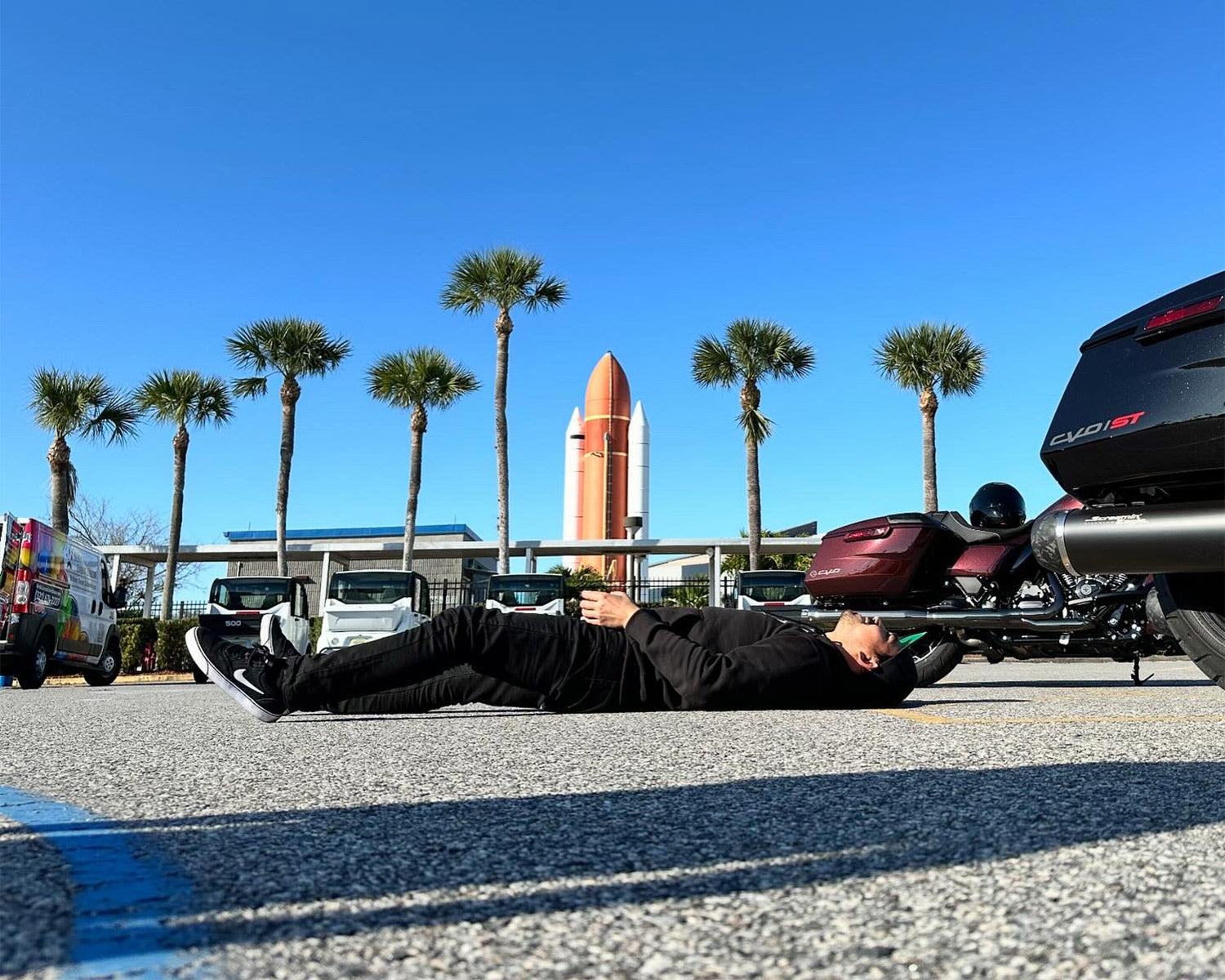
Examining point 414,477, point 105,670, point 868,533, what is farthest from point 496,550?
point 868,533

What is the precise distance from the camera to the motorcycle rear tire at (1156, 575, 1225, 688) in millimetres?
3801

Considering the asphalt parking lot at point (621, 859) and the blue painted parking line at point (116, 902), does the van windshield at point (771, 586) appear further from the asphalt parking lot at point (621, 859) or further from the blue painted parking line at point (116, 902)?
the blue painted parking line at point (116, 902)

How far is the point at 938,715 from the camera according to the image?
483cm

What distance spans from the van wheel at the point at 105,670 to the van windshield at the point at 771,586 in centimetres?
993

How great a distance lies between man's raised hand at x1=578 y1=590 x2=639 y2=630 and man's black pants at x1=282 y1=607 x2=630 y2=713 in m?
0.06

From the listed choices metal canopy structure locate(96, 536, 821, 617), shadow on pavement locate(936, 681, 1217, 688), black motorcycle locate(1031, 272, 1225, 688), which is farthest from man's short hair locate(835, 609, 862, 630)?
metal canopy structure locate(96, 536, 821, 617)

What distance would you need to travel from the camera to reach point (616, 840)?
78.2 inches

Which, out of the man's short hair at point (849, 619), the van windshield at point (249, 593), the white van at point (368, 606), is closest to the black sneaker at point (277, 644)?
A: the man's short hair at point (849, 619)

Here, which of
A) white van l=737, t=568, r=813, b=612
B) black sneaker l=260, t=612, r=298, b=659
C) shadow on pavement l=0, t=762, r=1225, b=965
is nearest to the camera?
shadow on pavement l=0, t=762, r=1225, b=965

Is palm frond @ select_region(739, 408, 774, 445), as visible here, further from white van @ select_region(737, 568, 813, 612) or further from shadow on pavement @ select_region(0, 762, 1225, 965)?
shadow on pavement @ select_region(0, 762, 1225, 965)

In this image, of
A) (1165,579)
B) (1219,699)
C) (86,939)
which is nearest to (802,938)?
(86,939)

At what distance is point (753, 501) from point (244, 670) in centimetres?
2527

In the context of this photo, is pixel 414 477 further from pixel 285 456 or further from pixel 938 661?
pixel 938 661

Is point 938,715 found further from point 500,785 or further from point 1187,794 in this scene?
point 500,785
